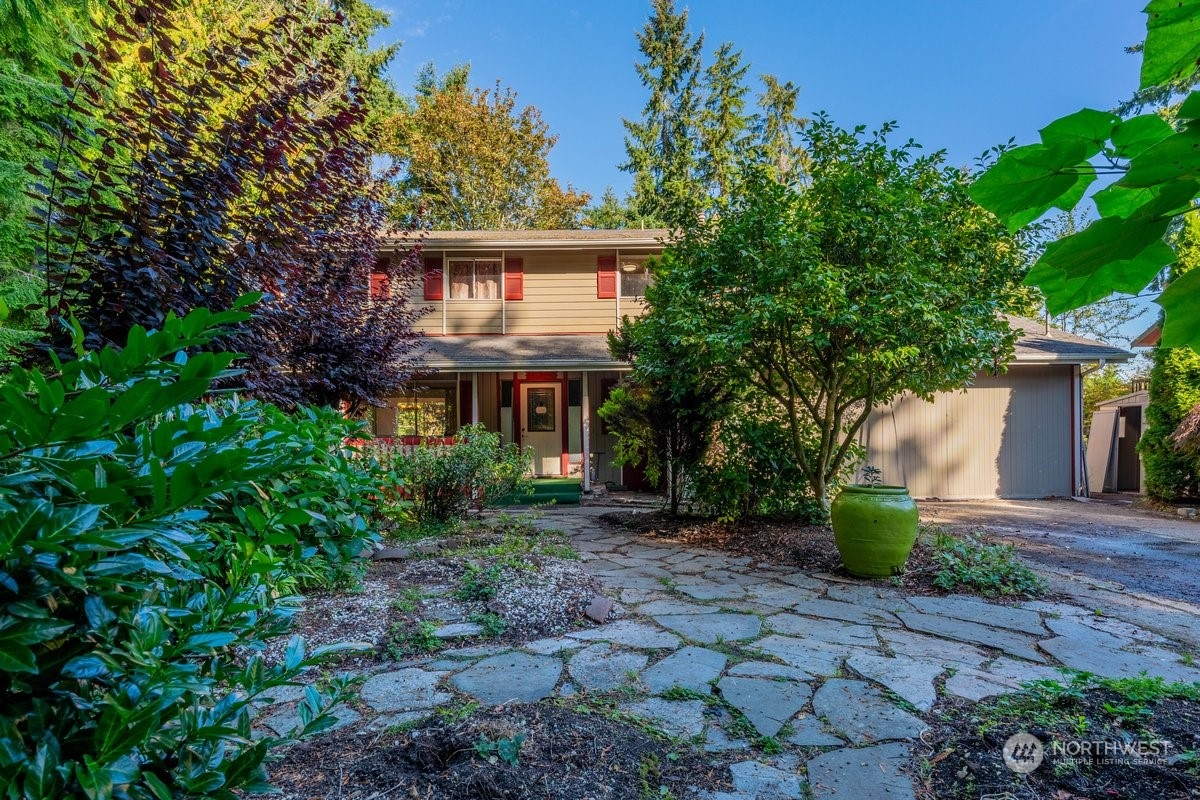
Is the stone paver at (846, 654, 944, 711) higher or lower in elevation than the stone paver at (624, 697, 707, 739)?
lower

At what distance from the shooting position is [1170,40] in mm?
500

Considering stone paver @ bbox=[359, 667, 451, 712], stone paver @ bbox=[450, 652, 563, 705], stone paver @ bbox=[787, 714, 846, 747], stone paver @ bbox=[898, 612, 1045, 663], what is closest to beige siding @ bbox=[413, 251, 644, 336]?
stone paver @ bbox=[898, 612, 1045, 663]

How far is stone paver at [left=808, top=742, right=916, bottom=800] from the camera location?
1712 mm

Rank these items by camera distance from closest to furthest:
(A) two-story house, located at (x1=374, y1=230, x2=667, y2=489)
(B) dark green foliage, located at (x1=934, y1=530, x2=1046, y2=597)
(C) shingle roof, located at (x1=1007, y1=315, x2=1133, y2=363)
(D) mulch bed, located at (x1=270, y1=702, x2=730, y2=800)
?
(D) mulch bed, located at (x1=270, y1=702, x2=730, y2=800)
(B) dark green foliage, located at (x1=934, y1=530, x2=1046, y2=597)
(C) shingle roof, located at (x1=1007, y1=315, x2=1133, y2=363)
(A) two-story house, located at (x1=374, y1=230, x2=667, y2=489)

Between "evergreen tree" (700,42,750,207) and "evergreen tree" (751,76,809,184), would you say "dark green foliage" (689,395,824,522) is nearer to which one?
"evergreen tree" (700,42,750,207)

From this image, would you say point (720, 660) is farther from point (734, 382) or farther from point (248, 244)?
point (734, 382)

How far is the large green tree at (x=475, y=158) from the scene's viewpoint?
16.6 metres

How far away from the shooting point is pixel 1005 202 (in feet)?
1.82

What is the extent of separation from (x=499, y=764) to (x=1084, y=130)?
1.91 m

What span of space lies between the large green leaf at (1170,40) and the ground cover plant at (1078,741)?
6.44 ft

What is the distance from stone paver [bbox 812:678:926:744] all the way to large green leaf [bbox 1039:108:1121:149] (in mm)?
2156

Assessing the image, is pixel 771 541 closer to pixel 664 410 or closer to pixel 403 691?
pixel 664 410

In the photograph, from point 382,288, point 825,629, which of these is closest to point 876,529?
point 825,629

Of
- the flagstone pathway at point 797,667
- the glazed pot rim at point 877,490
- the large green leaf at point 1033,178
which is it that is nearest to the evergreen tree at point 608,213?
the glazed pot rim at point 877,490
